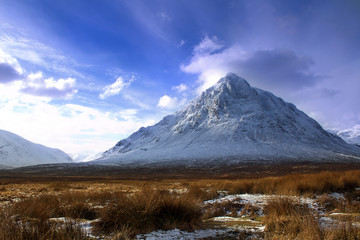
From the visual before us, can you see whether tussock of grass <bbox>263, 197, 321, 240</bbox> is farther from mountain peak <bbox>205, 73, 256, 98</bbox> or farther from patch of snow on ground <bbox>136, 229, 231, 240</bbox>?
mountain peak <bbox>205, 73, 256, 98</bbox>

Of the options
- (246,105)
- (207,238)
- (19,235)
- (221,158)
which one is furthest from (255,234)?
(246,105)

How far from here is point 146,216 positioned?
174 inches

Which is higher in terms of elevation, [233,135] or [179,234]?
[233,135]

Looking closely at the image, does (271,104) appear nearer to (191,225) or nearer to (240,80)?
(240,80)

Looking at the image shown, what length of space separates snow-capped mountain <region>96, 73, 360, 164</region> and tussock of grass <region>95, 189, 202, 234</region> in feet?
296

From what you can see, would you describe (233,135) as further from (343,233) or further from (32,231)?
(32,231)

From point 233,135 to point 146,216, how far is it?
134m

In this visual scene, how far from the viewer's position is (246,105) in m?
167

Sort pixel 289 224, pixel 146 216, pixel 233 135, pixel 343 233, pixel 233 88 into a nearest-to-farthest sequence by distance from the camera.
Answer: pixel 343 233 → pixel 289 224 → pixel 146 216 → pixel 233 135 → pixel 233 88

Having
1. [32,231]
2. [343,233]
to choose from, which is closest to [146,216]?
[32,231]

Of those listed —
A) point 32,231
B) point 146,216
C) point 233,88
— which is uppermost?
point 233,88

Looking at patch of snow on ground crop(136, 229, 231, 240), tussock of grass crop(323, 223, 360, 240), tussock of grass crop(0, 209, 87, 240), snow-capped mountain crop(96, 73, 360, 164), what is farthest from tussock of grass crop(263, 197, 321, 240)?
snow-capped mountain crop(96, 73, 360, 164)

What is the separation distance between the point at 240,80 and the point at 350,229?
19451 cm

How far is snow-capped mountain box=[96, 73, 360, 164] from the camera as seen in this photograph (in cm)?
10806
